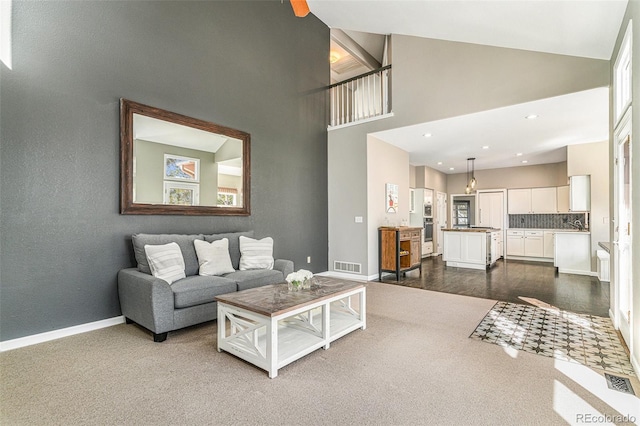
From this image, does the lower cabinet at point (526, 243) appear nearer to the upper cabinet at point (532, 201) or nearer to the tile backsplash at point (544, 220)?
the tile backsplash at point (544, 220)

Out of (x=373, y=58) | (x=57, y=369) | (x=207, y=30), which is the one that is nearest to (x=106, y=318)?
(x=57, y=369)

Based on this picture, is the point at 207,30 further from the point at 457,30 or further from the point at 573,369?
the point at 573,369

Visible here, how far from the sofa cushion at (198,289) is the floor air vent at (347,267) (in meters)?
2.89

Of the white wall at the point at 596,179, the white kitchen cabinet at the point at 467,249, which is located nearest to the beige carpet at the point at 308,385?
the white kitchen cabinet at the point at 467,249

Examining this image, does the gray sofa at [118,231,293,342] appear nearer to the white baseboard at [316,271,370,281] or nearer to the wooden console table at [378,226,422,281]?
the white baseboard at [316,271,370,281]

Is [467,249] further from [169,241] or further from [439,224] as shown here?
[169,241]

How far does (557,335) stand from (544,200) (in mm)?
6688

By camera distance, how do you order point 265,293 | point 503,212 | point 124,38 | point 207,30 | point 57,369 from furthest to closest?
point 503,212
point 207,30
point 124,38
point 265,293
point 57,369

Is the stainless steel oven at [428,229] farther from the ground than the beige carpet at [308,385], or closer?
farther from the ground

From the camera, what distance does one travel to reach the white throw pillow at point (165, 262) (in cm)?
310

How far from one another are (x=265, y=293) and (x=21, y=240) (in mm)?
2247

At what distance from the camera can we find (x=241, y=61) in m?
4.67

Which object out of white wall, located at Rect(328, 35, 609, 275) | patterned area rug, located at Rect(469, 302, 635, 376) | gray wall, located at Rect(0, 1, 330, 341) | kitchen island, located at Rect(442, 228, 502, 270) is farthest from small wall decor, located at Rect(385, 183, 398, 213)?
patterned area rug, located at Rect(469, 302, 635, 376)

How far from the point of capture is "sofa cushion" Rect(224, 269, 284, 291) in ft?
11.4
